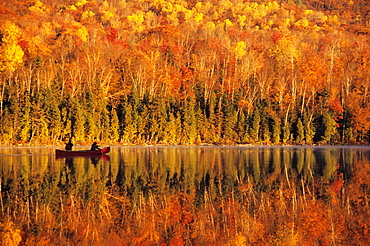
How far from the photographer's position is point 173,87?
251ft

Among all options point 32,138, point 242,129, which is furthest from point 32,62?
point 242,129

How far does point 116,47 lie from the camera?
272 feet

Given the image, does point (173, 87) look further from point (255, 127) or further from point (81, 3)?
point (81, 3)

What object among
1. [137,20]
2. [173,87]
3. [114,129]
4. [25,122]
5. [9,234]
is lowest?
[9,234]

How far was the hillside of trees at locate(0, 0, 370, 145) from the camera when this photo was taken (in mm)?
63656

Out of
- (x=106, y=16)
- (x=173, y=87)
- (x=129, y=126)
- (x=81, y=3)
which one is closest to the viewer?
(x=129, y=126)

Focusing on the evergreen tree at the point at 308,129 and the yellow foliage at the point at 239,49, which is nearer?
the evergreen tree at the point at 308,129

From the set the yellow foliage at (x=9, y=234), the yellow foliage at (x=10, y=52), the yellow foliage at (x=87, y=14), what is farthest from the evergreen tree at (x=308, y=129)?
the yellow foliage at (x=87, y=14)

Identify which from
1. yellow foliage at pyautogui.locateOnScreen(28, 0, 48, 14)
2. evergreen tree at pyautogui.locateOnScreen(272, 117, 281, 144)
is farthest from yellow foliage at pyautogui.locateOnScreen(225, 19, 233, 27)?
evergreen tree at pyautogui.locateOnScreen(272, 117, 281, 144)

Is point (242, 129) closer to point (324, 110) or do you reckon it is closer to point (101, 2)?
point (324, 110)

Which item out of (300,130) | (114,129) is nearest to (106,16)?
(114,129)

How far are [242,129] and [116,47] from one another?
2747cm

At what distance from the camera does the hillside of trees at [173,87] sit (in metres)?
63.7

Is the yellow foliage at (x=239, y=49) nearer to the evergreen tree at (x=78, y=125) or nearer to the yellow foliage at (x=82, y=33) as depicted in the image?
the yellow foliage at (x=82, y=33)
